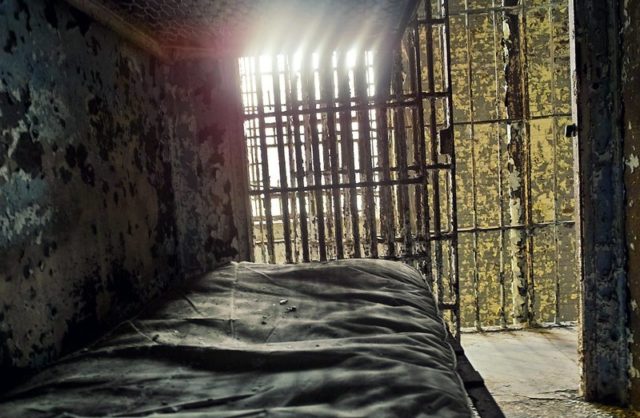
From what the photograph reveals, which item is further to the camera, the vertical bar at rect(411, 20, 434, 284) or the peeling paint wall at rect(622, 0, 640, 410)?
the vertical bar at rect(411, 20, 434, 284)

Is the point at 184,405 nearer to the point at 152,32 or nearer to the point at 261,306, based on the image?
the point at 261,306

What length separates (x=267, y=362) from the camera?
3.37 feet

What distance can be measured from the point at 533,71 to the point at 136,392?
5.21 m

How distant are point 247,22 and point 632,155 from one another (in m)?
2.07

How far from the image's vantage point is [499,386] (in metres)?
3.08

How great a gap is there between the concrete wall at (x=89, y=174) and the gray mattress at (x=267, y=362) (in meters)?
0.21

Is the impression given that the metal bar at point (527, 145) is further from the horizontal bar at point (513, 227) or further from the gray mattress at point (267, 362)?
the gray mattress at point (267, 362)

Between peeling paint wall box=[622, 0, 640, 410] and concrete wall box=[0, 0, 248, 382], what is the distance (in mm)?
2117

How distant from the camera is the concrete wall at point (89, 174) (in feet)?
3.84

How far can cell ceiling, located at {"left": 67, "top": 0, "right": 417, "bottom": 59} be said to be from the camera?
5.70 ft

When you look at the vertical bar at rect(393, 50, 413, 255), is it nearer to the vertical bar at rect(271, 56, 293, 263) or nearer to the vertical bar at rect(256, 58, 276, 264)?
the vertical bar at rect(271, 56, 293, 263)

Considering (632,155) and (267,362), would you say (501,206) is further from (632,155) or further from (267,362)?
(267,362)

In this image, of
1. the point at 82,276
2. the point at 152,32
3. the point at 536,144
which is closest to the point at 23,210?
the point at 82,276

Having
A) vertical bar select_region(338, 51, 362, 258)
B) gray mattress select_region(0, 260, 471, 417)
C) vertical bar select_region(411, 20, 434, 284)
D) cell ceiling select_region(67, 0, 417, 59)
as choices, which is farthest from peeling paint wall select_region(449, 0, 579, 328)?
gray mattress select_region(0, 260, 471, 417)
